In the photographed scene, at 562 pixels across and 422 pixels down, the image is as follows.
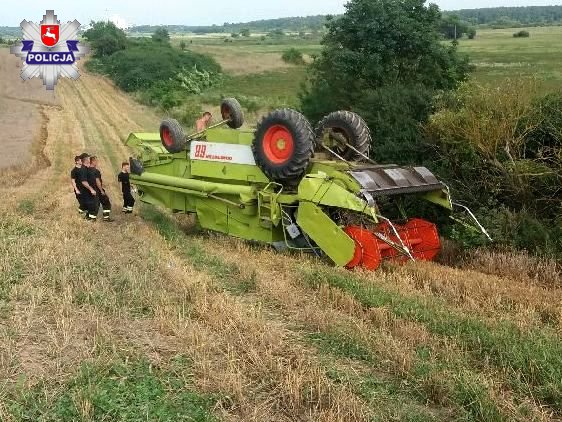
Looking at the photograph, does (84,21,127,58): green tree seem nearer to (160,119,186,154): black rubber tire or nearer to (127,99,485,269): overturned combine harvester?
(160,119,186,154): black rubber tire

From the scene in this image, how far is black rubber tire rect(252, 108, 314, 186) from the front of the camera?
869cm

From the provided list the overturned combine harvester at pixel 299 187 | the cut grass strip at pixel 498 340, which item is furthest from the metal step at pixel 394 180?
the cut grass strip at pixel 498 340

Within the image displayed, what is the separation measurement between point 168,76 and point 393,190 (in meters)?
38.9

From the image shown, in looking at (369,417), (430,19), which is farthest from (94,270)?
(430,19)

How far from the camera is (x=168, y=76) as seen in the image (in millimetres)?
45156

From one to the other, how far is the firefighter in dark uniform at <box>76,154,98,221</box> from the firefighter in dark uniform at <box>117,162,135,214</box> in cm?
66

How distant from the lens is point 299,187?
8.55 m

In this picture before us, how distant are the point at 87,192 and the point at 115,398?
744 centimetres

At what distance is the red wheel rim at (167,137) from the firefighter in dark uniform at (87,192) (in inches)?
58.9

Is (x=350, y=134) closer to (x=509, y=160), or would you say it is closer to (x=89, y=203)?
(x=509, y=160)

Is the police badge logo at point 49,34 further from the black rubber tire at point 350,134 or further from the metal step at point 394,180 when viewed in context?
the metal step at point 394,180

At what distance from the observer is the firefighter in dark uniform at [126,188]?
11.8 metres

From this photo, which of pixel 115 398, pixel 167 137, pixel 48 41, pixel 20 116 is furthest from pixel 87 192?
pixel 20 116

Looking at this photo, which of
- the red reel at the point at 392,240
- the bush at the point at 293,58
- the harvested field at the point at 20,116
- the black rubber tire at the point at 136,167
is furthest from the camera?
the bush at the point at 293,58
